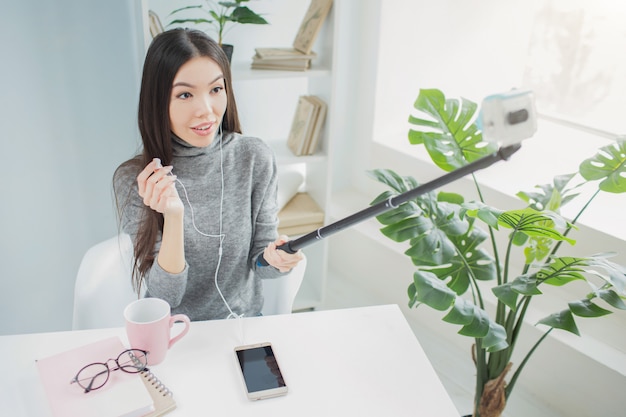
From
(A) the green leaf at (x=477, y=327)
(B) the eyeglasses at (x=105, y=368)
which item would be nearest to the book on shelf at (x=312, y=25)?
(A) the green leaf at (x=477, y=327)

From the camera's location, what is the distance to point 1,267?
6.36ft

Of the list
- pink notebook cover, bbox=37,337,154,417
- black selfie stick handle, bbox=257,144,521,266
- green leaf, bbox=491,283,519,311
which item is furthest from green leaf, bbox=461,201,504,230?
pink notebook cover, bbox=37,337,154,417

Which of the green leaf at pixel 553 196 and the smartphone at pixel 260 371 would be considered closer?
the smartphone at pixel 260 371

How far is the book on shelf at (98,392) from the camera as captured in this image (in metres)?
1.01

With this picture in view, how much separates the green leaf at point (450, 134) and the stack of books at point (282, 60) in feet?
1.99

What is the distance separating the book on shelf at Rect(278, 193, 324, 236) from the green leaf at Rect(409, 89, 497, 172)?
757mm

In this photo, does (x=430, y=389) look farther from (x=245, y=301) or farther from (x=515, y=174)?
(x=515, y=174)

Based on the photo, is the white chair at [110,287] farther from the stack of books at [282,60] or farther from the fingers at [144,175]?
the stack of books at [282,60]

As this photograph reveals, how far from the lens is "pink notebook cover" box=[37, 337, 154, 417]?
3.32 ft

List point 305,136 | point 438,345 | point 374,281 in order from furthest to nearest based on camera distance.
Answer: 1. point 374,281
2. point 438,345
3. point 305,136

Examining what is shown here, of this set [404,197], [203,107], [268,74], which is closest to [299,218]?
[268,74]

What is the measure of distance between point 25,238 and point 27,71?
0.53 m

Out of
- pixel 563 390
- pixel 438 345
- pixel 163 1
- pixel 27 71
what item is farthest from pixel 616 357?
pixel 27 71

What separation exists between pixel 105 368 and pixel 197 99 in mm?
579
